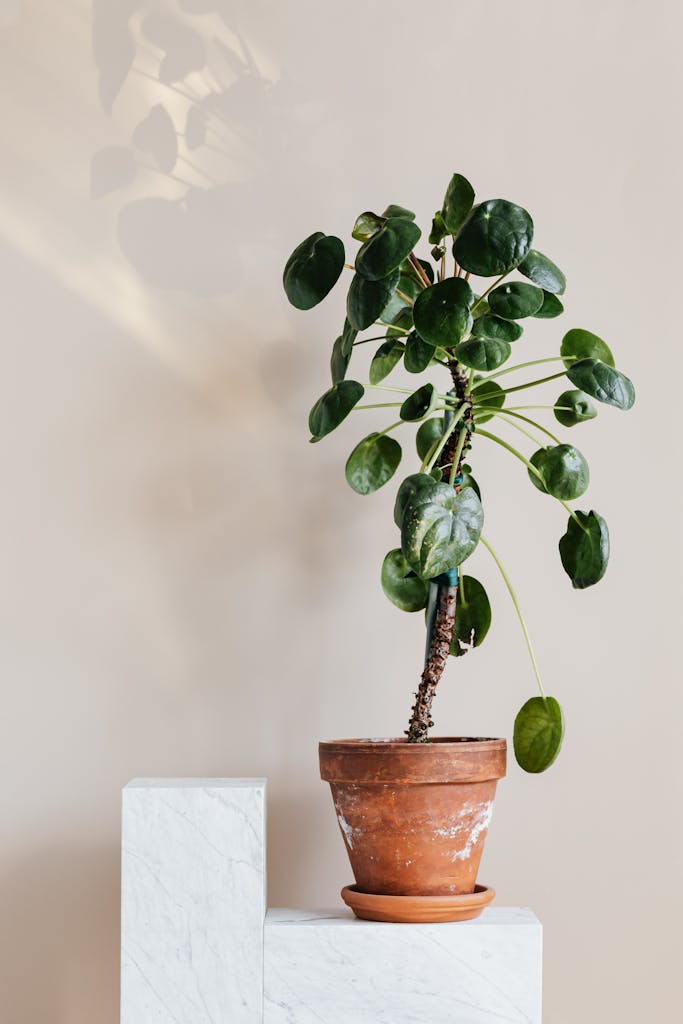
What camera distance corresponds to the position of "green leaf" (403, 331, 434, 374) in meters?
1.40

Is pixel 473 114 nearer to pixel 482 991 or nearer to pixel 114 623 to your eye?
pixel 114 623

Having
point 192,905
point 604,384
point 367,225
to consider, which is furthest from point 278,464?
point 192,905

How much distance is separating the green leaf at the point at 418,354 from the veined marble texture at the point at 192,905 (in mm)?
605

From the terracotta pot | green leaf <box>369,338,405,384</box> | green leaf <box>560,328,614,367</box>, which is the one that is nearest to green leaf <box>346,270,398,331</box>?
green leaf <box>369,338,405,384</box>

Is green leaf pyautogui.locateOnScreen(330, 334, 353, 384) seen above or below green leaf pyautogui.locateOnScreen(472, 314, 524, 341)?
below

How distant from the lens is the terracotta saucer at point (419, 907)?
4.45 feet

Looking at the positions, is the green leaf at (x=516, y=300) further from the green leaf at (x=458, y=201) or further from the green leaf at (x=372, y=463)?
the green leaf at (x=372, y=463)

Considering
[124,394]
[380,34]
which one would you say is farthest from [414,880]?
[380,34]

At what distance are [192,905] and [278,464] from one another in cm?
73

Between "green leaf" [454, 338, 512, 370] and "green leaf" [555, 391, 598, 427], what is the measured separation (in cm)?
23

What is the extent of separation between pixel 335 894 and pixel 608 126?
4.53 feet

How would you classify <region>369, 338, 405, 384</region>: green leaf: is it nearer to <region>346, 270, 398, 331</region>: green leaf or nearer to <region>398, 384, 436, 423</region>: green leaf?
<region>398, 384, 436, 423</region>: green leaf

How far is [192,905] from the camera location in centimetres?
135

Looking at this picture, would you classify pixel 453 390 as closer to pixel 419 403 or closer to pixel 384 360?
pixel 419 403
